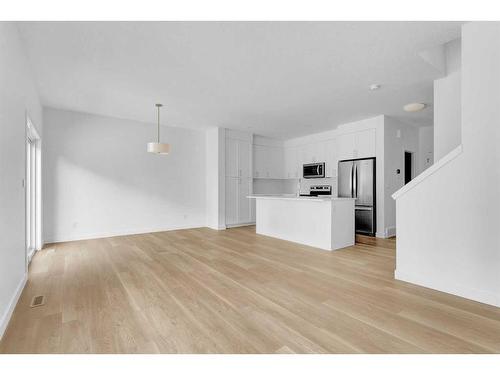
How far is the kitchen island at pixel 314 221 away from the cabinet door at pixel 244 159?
1742mm

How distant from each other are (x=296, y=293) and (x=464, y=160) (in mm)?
2028

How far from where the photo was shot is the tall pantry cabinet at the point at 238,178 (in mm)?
6551

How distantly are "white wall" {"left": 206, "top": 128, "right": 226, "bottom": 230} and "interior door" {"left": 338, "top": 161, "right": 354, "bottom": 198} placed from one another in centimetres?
287

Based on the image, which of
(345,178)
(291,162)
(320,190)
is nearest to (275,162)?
(291,162)

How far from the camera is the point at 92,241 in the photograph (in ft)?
16.0

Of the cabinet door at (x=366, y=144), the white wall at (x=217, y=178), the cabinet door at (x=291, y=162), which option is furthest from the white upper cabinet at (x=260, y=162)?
the cabinet door at (x=366, y=144)

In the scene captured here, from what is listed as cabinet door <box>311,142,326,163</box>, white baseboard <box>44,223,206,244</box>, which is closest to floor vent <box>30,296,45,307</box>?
white baseboard <box>44,223,206,244</box>

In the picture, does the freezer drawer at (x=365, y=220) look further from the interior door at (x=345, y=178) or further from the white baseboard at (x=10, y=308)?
the white baseboard at (x=10, y=308)

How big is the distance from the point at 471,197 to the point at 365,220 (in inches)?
129

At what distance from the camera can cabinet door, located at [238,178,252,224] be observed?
678cm
